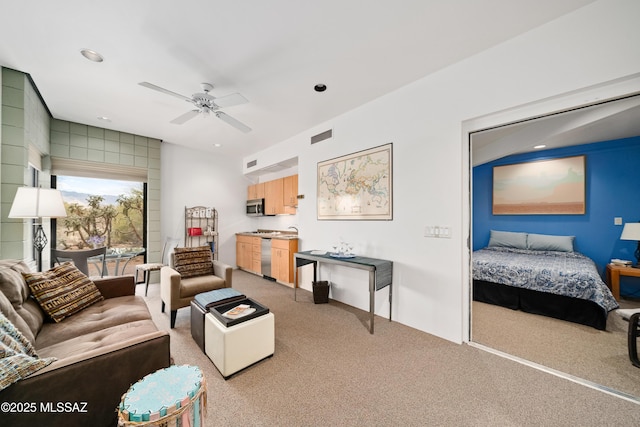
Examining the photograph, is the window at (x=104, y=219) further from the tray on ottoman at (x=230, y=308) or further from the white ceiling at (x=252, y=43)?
the tray on ottoman at (x=230, y=308)

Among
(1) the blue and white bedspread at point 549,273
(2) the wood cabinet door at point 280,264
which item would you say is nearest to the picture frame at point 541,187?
(1) the blue and white bedspread at point 549,273

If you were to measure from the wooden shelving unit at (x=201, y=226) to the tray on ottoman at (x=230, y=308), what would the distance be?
351 cm

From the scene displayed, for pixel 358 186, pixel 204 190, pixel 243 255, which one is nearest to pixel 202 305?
pixel 358 186

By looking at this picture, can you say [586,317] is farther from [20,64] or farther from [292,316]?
[20,64]

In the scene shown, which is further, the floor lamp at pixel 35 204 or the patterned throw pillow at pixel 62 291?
the floor lamp at pixel 35 204

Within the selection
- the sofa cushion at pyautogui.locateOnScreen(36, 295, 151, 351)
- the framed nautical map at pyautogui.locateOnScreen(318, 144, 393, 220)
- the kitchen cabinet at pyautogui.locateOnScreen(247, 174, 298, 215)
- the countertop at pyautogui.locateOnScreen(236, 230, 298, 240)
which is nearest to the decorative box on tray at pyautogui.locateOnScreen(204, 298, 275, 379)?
the sofa cushion at pyautogui.locateOnScreen(36, 295, 151, 351)

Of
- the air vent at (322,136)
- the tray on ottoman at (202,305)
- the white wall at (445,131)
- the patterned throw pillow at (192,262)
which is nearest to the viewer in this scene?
the white wall at (445,131)

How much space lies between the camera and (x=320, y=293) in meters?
3.51

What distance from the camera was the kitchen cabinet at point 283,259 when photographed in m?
4.35

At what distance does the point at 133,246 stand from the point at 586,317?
23.7ft

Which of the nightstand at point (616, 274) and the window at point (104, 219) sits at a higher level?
the window at point (104, 219)

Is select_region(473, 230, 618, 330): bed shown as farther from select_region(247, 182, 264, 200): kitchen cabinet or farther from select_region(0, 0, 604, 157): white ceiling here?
select_region(247, 182, 264, 200): kitchen cabinet

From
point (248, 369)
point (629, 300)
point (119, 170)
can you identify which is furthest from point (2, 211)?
point (629, 300)

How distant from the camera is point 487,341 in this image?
2.45 m
